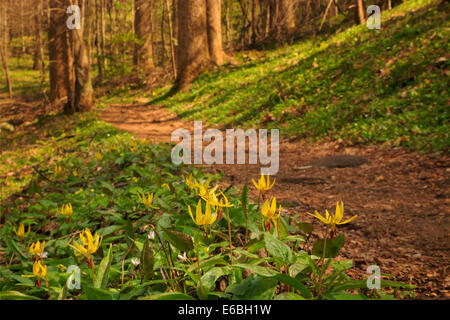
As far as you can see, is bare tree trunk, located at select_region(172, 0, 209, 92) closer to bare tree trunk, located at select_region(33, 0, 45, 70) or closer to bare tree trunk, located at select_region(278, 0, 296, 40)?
bare tree trunk, located at select_region(278, 0, 296, 40)

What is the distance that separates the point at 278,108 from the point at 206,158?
3360 millimetres

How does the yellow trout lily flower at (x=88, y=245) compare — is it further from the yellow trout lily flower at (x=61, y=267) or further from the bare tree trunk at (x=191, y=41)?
the bare tree trunk at (x=191, y=41)

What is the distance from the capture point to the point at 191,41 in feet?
48.3

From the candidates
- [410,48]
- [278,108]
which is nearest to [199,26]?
[278,108]

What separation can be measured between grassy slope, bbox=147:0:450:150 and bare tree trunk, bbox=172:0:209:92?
3.45 metres

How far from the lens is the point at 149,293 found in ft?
4.67

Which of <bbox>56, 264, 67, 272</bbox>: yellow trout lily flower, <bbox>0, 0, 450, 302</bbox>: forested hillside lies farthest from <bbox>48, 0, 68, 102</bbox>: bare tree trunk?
<bbox>56, 264, 67, 272</bbox>: yellow trout lily flower

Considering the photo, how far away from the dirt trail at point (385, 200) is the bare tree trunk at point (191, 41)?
955 centimetres

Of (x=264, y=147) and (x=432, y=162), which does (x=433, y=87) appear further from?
(x=264, y=147)

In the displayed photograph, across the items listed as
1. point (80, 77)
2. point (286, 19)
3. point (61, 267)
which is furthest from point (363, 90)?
point (286, 19)

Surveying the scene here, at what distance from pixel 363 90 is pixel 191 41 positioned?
9345 mm

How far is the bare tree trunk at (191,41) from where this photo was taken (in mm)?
14539

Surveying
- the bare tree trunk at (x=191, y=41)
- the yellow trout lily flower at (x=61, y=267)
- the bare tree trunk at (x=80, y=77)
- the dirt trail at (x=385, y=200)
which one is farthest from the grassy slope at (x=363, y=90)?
the yellow trout lily flower at (x=61, y=267)

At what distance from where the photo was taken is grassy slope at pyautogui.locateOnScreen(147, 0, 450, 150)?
5.65 m
